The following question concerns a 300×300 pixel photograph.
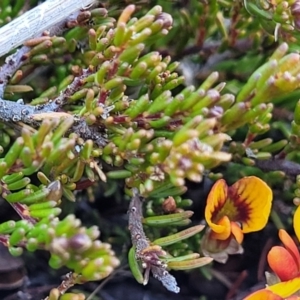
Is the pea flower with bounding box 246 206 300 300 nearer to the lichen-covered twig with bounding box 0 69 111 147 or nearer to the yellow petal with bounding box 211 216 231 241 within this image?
the yellow petal with bounding box 211 216 231 241

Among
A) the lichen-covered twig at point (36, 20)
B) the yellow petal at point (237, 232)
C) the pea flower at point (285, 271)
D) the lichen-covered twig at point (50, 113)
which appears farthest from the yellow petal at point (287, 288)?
the lichen-covered twig at point (36, 20)

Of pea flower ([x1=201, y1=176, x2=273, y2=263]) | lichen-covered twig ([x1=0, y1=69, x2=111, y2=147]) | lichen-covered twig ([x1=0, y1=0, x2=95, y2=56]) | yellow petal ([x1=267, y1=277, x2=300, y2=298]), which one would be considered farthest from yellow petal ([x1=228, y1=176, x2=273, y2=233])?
lichen-covered twig ([x1=0, y1=0, x2=95, y2=56])

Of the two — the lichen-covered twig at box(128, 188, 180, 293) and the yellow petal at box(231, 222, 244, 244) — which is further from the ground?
the lichen-covered twig at box(128, 188, 180, 293)

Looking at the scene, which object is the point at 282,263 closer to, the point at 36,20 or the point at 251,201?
the point at 251,201

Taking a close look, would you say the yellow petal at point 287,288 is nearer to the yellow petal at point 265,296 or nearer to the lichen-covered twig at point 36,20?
the yellow petal at point 265,296

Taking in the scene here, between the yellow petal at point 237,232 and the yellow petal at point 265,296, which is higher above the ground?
the yellow petal at point 237,232
